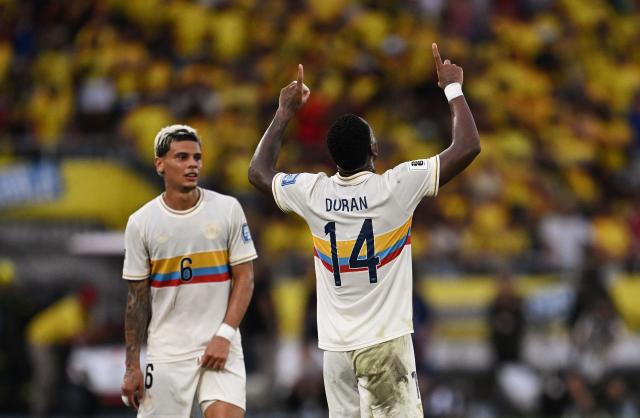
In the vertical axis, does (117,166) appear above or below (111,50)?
below

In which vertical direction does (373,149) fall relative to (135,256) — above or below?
above

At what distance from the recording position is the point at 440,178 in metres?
7.20

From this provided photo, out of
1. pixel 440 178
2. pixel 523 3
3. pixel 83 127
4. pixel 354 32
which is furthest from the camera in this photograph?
pixel 523 3

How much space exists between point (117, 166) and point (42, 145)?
40.0 inches

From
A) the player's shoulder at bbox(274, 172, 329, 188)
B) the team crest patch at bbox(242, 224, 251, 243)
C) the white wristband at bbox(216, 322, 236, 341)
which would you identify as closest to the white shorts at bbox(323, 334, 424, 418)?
the white wristband at bbox(216, 322, 236, 341)

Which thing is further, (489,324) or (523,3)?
(523,3)

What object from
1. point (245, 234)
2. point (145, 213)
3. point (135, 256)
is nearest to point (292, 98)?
point (245, 234)

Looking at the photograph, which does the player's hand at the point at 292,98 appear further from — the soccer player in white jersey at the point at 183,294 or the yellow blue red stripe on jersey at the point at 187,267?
the yellow blue red stripe on jersey at the point at 187,267

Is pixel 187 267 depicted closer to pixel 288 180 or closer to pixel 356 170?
pixel 288 180

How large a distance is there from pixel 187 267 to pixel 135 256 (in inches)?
12.7

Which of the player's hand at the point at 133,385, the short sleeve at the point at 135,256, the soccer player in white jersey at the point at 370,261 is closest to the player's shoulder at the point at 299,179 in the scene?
the soccer player in white jersey at the point at 370,261

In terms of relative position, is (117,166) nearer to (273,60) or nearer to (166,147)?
(273,60)

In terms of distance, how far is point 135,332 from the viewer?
8.03 meters

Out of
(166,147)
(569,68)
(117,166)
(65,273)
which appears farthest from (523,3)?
(166,147)
